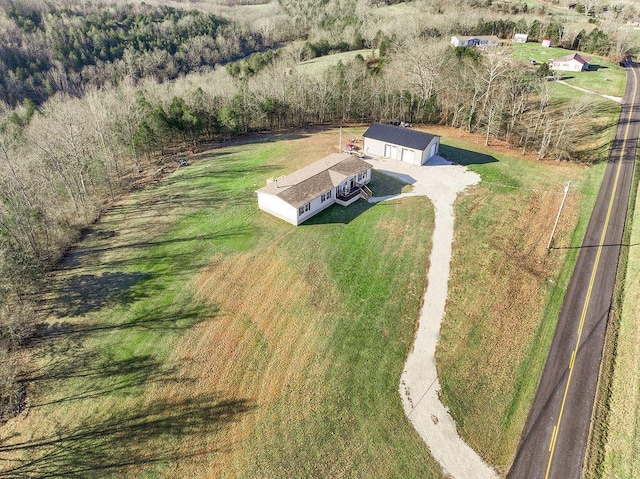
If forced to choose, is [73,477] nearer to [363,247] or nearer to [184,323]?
[184,323]

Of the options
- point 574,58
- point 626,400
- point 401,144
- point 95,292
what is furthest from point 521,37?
point 95,292

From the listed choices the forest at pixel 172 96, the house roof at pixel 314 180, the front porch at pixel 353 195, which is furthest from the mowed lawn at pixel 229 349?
the forest at pixel 172 96

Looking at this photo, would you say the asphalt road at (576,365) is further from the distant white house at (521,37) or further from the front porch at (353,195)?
the distant white house at (521,37)

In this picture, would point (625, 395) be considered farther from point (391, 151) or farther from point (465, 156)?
point (391, 151)

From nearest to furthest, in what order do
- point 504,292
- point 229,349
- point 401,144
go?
1. point 229,349
2. point 504,292
3. point 401,144

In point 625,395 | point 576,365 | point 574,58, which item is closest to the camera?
point 625,395

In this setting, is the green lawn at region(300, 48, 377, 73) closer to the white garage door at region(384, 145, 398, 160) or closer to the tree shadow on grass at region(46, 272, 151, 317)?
the white garage door at region(384, 145, 398, 160)
